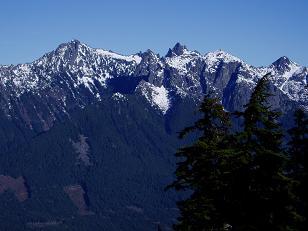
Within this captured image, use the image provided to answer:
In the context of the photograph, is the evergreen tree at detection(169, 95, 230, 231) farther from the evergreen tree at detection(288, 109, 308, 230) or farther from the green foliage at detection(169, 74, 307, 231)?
the evergreen tree at detection(288, 109, 308, 230)

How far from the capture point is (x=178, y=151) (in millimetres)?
39094

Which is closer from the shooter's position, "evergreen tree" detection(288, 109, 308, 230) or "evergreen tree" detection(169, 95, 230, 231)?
"evergreen tree" detection(169, 95, 230, 231)

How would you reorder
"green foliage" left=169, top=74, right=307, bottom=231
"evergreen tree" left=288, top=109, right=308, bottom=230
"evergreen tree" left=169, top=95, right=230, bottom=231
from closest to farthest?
"green foliage" left=169, top=74, right=307, bottom=231
"evergreen tree" left=169, top=95, right=230, bottom=231
"evergreen tree" left=288, top=109, right=308, bottom=230

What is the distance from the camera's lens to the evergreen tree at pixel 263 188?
3108 cm

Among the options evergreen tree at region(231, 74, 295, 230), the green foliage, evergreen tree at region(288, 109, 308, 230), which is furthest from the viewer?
evergreen tree at region(288, 109, 308, 230)

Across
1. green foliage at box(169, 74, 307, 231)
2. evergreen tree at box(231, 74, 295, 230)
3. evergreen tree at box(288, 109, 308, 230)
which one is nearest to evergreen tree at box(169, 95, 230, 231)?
green foliage at box(169, 74, 307, 231)

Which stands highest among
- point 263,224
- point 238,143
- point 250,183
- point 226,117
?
point 226,117

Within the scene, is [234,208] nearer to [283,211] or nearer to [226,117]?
[283,211]

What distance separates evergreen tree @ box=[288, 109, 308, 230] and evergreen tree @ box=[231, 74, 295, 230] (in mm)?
2311

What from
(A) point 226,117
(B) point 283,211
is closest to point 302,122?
(A) point 226,117

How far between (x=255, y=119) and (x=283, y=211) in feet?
Answer: 17.4

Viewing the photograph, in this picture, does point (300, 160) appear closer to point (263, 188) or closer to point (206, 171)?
point (206, 171)

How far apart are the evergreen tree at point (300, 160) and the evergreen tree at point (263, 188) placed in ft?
7.58

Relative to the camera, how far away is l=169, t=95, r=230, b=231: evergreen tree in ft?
115
